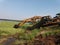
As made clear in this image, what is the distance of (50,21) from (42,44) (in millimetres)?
5578

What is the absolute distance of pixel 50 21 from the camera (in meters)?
14.4

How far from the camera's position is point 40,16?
16.6 m

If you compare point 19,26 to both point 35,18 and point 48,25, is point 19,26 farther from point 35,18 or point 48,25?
point 48,25

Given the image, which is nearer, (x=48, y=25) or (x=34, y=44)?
(x=34, y=44)

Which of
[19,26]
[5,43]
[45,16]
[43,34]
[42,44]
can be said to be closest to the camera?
[42,44]

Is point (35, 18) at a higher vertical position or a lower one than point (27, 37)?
higher

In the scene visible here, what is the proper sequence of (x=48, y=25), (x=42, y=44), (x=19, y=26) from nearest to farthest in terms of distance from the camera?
(x=42, y=44)
(x=48, y=25)
(x=19, y=26)

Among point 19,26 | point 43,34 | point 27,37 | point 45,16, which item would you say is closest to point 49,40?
point 43,34

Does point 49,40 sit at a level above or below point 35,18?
below

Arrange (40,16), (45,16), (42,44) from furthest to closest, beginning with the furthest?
1. (40,16)
2. (45,16)
3. (42,44)

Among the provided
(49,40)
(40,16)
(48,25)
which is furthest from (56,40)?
(40,16)

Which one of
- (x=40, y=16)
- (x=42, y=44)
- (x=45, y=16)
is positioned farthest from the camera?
(x=40, y=16)

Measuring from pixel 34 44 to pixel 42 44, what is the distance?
1.81ft

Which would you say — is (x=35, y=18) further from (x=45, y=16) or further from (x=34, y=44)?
(x=34, y=44)
